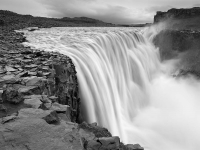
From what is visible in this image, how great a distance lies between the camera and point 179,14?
27.4 m

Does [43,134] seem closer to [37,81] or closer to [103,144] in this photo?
[103,144]

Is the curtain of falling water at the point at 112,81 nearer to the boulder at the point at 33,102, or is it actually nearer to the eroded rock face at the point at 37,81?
the eroded rock face at the point at 37,81

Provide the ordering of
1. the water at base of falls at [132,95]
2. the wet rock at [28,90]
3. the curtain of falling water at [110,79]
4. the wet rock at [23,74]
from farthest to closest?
the water at base of falls at [132,95] < the curtain of falling water at [110,79] < the wet rock at [23,74] < the wet rock at [28,90]

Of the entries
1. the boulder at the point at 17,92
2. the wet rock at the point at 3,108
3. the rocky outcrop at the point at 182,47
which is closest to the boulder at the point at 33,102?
the boulder at the point at 17,92

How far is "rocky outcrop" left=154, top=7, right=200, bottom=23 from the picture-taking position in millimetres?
26030

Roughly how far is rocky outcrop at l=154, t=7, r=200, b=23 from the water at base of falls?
473 inches

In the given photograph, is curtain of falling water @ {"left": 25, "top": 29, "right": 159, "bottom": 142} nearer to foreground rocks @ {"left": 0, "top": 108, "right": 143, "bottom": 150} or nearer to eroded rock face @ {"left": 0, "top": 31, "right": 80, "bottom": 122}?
eroded rock face @ {"left": 0, "top": 31, "right": 80, "bottom": 122}

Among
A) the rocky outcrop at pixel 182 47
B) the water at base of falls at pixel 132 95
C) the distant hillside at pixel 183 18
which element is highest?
the distant hillside at pixel 183 18

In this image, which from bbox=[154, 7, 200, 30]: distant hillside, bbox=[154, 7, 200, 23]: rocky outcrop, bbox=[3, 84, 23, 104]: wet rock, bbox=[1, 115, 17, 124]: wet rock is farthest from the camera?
bbox=[154, 7, 200, 23]: rocky outcrop

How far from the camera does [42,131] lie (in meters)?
3.25

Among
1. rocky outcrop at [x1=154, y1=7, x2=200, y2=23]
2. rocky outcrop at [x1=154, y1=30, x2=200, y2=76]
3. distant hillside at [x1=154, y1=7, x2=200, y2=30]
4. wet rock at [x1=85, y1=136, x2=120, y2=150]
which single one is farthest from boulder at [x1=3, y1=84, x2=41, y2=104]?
rocky outcrop at [x1=154, y1=7, x2=200, y2=23]

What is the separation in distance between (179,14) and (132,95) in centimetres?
2074

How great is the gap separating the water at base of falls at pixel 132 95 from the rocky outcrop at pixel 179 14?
39.4ft

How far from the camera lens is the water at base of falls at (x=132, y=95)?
342 inches
